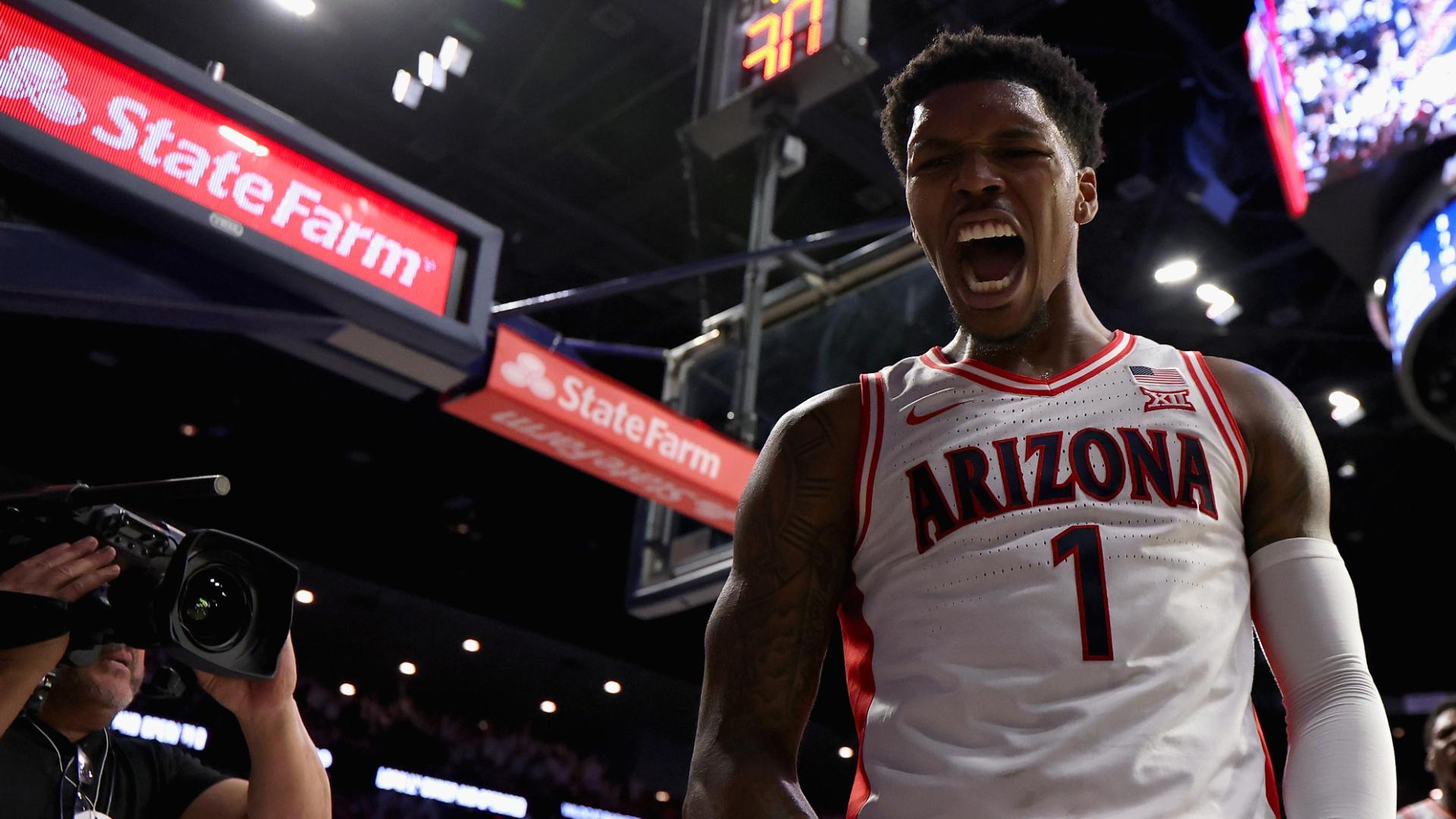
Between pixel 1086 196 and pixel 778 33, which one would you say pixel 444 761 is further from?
pixel 1086 196

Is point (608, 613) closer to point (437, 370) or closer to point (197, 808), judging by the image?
point (437, 370)

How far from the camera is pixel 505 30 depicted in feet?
24.9

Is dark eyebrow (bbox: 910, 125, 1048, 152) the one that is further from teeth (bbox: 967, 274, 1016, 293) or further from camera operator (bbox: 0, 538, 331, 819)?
camera operator (bbox: 0, 538, 331, 819)

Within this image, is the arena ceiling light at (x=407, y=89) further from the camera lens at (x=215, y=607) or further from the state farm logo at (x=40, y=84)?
the camera lens at (x=215, y=607)

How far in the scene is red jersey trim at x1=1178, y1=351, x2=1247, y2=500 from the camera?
59.4 inches

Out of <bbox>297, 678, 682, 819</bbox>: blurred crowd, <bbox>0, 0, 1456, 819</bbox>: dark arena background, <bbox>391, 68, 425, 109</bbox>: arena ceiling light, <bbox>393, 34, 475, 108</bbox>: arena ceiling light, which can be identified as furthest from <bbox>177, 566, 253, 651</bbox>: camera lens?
<bbox>297, 678, 682, 819</bbox>: blurred crowd

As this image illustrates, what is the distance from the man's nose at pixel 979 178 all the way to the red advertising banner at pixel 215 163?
262 centimetres

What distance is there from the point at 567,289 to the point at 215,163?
586 cm

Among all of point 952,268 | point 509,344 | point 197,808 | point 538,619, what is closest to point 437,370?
point 509,344

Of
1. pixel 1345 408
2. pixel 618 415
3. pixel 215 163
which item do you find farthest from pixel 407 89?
pixel 1345 408

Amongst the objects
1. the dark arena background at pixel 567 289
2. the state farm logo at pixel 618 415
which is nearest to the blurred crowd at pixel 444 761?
the dark arena background at pixel 567 289

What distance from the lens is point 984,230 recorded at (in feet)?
5.28

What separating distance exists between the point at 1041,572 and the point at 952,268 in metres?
0.43

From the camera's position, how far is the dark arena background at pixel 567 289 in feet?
12.7
